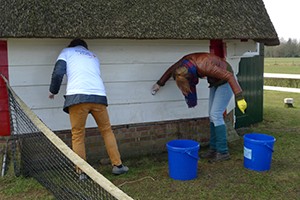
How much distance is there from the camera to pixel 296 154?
17.2 ft

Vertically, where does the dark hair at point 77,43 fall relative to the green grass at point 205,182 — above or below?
above

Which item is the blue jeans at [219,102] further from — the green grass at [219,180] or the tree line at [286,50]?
the tree line at [286,50]

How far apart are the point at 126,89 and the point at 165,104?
684 mm

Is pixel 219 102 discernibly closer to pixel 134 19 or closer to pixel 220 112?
pixel 220 112

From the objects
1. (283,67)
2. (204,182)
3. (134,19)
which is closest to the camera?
(204,182)

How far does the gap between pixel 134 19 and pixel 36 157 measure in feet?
7.15

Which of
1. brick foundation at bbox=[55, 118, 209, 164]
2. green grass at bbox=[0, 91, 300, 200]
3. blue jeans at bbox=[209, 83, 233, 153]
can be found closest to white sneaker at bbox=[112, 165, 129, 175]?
green grass at bbox=[0, 91, 300, 200]

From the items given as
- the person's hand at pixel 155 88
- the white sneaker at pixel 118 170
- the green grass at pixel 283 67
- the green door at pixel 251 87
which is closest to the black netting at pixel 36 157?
the white sneaker at pixel 118 170

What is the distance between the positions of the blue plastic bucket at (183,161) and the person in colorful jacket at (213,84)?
0.72 metres

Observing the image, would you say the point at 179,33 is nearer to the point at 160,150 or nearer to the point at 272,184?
the point at 160,150

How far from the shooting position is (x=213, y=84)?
4.82 meters

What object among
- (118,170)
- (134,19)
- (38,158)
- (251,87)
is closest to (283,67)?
(251,87)

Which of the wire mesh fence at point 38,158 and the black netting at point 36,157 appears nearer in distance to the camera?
the wire mesh fence at point 38,158

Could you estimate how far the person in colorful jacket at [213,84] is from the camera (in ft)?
14.7
